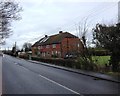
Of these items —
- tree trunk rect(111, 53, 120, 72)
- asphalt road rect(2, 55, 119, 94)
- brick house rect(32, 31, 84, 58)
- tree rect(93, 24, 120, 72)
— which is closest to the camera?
asphalt road rect(2, 55, 119, 94)

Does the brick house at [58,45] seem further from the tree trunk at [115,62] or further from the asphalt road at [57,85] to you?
the asphalt road at [57,85]

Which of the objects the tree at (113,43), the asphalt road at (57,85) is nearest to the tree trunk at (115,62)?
the tree at (113,43)

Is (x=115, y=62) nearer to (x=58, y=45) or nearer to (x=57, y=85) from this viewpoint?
→ (x=57, y=85)

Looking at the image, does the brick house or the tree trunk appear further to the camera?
the brick house

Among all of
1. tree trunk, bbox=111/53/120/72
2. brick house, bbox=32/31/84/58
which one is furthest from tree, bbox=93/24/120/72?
brick house, bbox=32/31/84/58

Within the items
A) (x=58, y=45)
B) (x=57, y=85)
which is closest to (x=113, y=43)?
(x=57, y=85)

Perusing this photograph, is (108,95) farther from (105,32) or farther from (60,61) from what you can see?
(60,61)

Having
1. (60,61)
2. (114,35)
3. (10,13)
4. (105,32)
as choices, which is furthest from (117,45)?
(60,61)

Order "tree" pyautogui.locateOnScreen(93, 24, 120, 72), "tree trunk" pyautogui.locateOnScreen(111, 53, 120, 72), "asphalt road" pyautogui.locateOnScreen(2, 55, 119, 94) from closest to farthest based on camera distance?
1. "asphalt road" pyautogui.locateOnScreen(2, 55, 119, 94)
2. "tree" pyautogui.locateOnScreen(93, 24, 120, 72)
3. "tree trunk" pyautogui.locateOnScreen(111, 53, 120, 72)

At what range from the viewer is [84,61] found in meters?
31.5

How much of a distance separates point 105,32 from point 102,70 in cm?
359

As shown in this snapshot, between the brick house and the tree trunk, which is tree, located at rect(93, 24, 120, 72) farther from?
the brick house

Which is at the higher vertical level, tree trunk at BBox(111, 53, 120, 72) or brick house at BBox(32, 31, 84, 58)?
brick house at BBox(32, 31, 84, 58)

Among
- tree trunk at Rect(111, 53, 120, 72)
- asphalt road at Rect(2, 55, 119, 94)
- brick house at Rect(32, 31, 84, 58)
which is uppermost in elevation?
brick house at Rect(32, 31, 84, 58)
